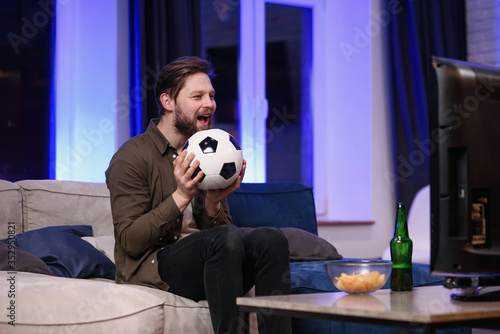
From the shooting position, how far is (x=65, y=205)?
2844mm

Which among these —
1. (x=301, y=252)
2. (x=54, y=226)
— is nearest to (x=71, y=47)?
(x=54, y=226)

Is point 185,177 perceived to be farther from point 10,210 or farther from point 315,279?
point 10,210

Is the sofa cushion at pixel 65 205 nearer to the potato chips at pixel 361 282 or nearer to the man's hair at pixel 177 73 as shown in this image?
the man's hair at pixel 177 73

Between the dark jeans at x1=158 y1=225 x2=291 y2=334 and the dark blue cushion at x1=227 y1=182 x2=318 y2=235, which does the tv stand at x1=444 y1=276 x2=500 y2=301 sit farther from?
the dark blue cushion at x1=227 y1=182 x2=318 y2=235

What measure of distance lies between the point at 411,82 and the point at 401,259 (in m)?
3.11

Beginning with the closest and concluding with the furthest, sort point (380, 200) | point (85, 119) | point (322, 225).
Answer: point (85, 119) → point (322, 225) → point (380, 200)

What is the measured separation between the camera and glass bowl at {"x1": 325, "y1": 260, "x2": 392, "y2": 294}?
5.54 feet

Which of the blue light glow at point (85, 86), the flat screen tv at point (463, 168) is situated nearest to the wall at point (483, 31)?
the blue light glow at point (85, 86)

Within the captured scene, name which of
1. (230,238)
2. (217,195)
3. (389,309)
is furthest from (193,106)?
(389,309)

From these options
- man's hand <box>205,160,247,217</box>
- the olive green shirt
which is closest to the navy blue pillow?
the olive green shirt

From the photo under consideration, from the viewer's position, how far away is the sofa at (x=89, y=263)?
1.98 meters

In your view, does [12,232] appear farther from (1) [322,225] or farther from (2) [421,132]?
(2) [421,132]

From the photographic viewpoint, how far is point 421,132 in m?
4.75

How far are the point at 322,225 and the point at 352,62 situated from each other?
1167 mm
